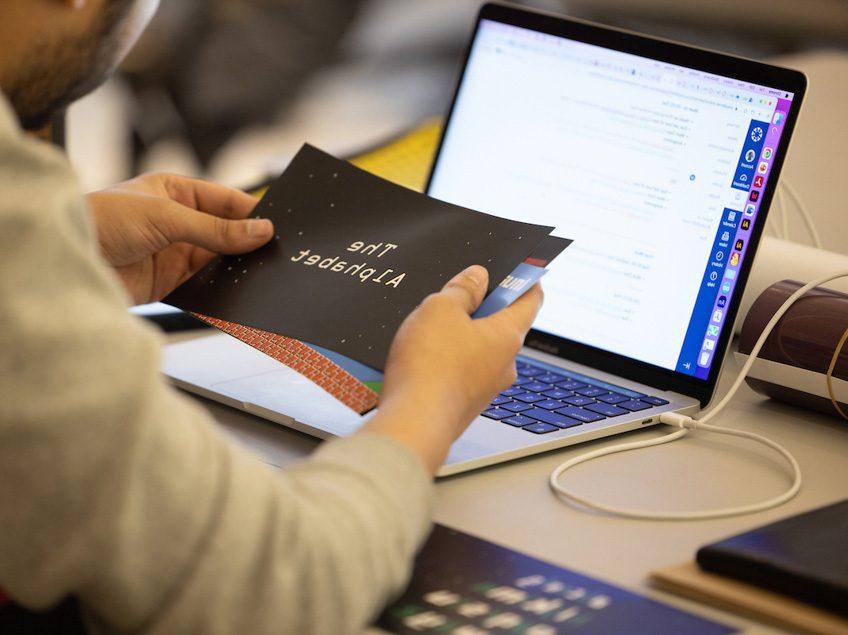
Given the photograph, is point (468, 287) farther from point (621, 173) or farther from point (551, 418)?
point (621, 173)

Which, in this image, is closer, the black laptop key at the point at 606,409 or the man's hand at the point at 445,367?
the man's hand at the point at 445,367

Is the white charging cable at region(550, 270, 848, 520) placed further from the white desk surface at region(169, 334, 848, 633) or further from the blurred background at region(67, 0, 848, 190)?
the blurred background at region(67, 0, 848, 190)

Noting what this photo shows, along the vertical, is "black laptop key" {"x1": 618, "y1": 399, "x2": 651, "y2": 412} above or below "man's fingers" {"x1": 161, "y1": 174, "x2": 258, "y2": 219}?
below

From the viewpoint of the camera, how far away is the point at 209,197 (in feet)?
3.34

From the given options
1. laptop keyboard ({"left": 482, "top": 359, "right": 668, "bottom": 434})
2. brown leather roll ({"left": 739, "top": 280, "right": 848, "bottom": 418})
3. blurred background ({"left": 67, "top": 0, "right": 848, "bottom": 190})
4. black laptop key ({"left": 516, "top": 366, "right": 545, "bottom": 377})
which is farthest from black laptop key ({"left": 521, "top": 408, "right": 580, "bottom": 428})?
blurred background ({"left": 67, "top": 0, "right": 848, "bottom": 190})

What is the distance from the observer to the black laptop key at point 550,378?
3.36 ft

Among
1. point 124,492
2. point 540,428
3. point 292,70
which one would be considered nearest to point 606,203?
point 540,428

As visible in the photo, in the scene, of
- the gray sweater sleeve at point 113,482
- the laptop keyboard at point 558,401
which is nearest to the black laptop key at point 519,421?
the laptop keyboard at point 558,401

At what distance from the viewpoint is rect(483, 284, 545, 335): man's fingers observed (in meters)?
0.75

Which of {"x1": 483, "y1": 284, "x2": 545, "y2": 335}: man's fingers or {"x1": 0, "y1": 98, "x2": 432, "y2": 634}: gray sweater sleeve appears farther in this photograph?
{"x1": 483, "y1": 284, "x2": 545, "y2": 335}: man's fingers

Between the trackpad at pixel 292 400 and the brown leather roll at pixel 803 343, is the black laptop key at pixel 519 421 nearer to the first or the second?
the trackpad at pixel 292 400

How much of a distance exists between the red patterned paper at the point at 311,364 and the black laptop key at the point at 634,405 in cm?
30

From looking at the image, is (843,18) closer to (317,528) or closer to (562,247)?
(562,247)

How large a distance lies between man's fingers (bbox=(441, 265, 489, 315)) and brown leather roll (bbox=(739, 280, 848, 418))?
0.36m
